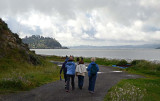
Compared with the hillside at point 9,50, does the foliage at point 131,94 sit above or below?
below

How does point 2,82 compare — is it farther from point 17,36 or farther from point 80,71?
point 17,36

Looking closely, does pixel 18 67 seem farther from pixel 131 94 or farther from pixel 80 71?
pixel 131 94

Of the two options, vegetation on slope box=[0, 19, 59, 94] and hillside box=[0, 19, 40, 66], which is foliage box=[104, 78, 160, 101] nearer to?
vegetation on slope box=[0, 19, 59, 94]

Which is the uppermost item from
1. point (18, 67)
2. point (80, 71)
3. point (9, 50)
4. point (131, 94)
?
point (9, 50)


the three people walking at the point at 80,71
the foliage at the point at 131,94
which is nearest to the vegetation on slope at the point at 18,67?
the three people walking at the point at 80,71

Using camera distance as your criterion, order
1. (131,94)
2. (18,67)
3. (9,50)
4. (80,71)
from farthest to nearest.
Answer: (9,50) → (18,67) → (80,71) → (131,94)

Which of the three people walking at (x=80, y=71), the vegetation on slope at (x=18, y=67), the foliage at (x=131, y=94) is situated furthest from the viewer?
the vegetation on slope at (x=18, y=67)

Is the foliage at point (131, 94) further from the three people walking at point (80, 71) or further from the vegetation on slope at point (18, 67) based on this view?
the vegetation on slope at point (18, 67)

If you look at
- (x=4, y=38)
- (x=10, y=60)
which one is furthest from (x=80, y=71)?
(x=4, y=38)

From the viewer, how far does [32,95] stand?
9039 millimetres

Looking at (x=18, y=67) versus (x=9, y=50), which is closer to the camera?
(x=18, y=67)

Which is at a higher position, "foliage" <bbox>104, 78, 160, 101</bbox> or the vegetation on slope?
the vegetation on slope

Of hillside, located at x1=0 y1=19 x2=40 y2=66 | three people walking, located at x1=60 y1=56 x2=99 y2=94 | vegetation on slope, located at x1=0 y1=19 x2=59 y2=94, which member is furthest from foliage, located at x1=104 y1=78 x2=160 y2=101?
hillside, located at x1=0 y1=19 x2=40 y2=66

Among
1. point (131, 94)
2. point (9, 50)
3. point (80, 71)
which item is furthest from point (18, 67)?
point (131, 94)
